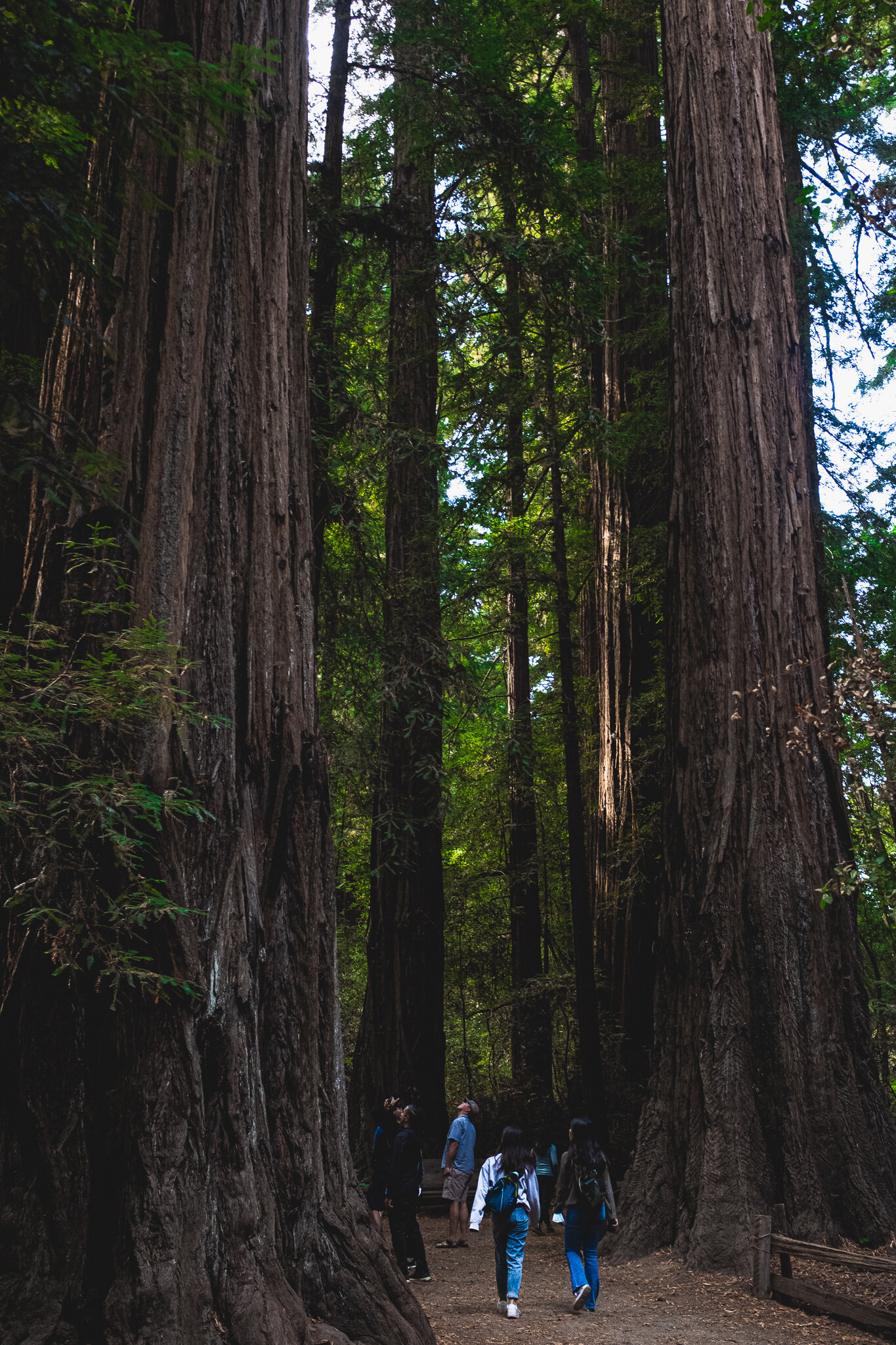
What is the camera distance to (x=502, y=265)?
1356cm

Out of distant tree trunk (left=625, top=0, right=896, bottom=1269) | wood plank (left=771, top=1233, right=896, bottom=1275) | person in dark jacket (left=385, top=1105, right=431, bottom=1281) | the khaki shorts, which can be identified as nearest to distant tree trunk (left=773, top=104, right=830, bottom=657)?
distant tree trunk (left=625, top=0, right=896, bottom=1269)

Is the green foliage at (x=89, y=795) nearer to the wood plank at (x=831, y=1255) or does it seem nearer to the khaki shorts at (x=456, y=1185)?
the wood plank at (x=831, y=1255)

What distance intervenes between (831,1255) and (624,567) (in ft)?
28.8

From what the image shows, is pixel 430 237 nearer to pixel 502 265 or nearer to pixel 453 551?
pixel 502 265

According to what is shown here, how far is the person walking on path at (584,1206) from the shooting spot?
23.1ft

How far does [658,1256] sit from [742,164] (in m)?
9.36

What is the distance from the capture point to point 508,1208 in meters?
6.99

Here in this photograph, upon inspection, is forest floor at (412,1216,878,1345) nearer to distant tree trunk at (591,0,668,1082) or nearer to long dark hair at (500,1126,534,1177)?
long dark hair at (500,1126,534,1177)

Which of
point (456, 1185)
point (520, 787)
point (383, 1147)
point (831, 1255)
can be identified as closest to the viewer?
point (831, 1255)

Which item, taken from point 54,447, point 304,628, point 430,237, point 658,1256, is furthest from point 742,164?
point 658,1256

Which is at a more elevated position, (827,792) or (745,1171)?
(827,792)

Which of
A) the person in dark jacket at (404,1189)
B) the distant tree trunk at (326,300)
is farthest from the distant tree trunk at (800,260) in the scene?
the person in dark jacket at (404,1189)

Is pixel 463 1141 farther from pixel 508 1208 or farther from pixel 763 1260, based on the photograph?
pixel 763 1260

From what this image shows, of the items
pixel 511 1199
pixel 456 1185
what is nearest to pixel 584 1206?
pixel 511 1199
